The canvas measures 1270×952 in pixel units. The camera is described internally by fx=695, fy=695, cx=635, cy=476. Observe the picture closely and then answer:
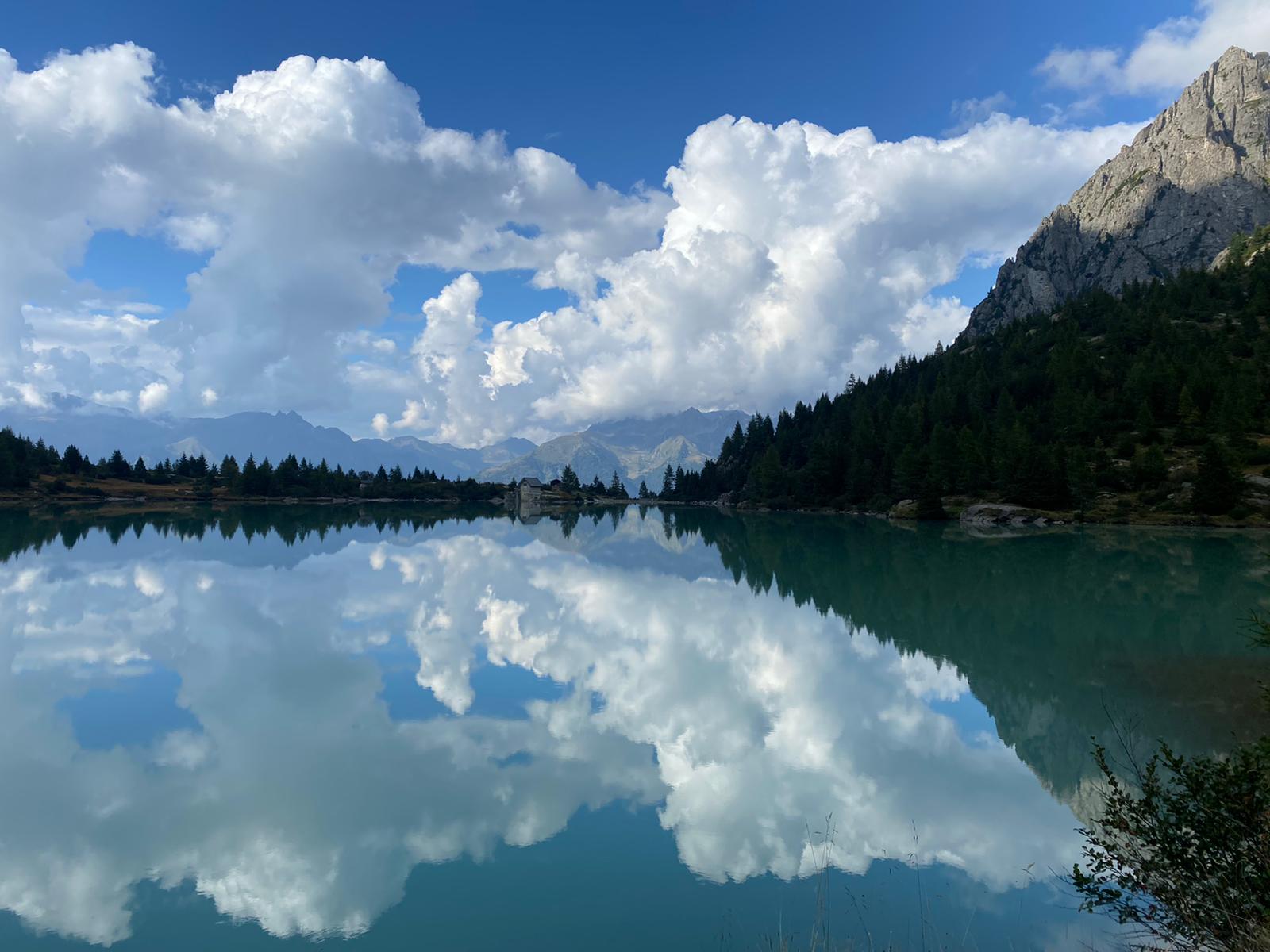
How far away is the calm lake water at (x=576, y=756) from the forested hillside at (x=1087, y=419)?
68.9 metres

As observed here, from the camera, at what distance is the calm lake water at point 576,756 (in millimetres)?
10625

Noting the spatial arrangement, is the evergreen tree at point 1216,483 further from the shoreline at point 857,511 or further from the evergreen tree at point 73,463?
the evergreen tree at point 73,463

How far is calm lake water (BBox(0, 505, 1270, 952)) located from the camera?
34.9 feet

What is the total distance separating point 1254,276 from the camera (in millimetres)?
154500

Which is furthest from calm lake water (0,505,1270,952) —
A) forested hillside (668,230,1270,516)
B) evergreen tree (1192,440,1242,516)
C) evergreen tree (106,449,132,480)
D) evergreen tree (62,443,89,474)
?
evergreen tree (106,449,132,480)

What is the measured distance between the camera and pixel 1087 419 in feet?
388

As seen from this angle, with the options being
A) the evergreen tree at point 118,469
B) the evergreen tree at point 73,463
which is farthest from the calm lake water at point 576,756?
the evergreen tree at point 118,469

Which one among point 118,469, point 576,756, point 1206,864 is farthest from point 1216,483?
point 118,469

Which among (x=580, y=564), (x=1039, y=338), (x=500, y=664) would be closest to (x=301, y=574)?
(x=580, y=564)

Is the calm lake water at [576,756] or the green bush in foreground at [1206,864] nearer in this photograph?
the green bush in foreground at [1206,864]

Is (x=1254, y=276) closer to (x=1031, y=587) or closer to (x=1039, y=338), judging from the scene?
(x=1039, y=338)

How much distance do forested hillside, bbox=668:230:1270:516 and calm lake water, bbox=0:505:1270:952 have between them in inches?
2714

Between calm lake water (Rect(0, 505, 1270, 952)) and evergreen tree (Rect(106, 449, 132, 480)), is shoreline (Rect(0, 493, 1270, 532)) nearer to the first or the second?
evergreen tree (Rect(106, 449, 132, 480))

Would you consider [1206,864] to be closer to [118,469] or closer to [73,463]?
[73,463]
